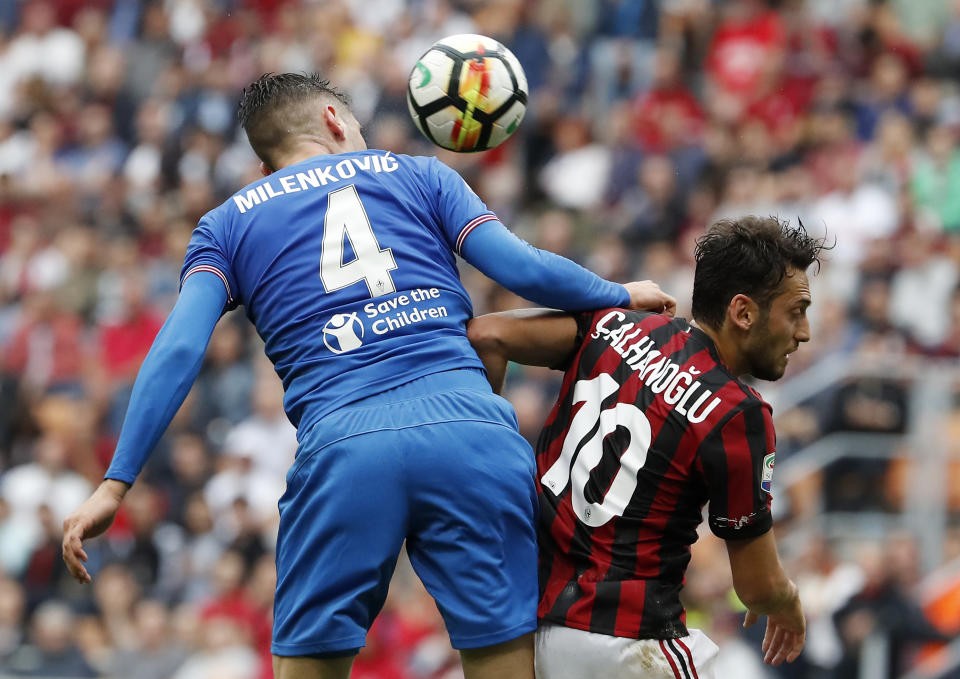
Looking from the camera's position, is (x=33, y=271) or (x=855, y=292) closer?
(x=855, y=292)

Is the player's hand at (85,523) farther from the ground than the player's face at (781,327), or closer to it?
closer to it

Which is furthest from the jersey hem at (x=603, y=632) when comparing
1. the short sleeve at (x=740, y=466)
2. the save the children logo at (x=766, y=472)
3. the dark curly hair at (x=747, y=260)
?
the dark curly hair at (x=747, y=260)

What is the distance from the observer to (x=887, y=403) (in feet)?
31.7

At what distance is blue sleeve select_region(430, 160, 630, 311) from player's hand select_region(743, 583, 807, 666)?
106 cm

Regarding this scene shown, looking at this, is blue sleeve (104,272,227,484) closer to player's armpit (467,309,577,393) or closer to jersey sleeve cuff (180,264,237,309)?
jersey sleeve cuff (180,264,237,309)

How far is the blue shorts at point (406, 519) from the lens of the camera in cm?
383

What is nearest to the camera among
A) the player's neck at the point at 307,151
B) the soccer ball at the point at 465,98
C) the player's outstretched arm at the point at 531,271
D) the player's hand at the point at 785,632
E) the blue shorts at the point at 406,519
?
the blue shorts at the point at 406,519

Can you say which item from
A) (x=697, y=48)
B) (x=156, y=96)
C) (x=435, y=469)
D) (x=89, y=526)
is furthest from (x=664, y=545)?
(x=156, y=96)

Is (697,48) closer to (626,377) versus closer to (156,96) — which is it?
(156,96)

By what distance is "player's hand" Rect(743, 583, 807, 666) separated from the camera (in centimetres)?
425

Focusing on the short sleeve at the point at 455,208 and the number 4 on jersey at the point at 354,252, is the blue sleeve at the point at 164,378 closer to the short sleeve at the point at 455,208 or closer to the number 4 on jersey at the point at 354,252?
the number 4 on jersey at the point at 354,252

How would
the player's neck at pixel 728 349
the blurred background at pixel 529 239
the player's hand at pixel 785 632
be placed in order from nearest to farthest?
1. the player's neck at pixel 728 349
2. the player's hand at pixel 785 632
3. the blurred background at pixel 529 239

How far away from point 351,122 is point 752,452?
1670 mm

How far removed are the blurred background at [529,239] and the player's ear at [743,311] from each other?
5.31 metres
